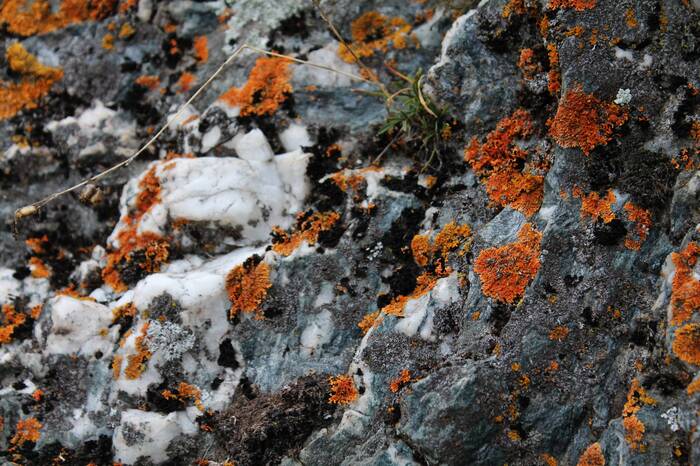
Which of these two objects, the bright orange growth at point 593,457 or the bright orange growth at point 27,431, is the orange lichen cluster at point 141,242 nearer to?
the bright orange growth at point 27,431

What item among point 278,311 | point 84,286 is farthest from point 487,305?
point 84,286

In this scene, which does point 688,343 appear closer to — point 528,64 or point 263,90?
point 528,64

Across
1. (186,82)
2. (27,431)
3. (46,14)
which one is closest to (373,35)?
(186,82)

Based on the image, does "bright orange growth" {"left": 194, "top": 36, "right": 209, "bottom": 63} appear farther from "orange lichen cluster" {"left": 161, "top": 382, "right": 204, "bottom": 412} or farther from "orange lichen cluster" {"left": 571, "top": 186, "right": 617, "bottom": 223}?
"orange lichen cluster" {"left": 571, "top": 186, "right": 617, "bottom": 223}

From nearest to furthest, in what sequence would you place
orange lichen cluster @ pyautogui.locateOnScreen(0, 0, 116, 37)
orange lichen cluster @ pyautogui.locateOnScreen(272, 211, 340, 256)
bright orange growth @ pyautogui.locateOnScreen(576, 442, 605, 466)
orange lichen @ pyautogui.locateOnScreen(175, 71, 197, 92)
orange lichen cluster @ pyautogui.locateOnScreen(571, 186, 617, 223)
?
bright orange growth @ pyautogui.locateOnScreen(576, 442, 605, 466) → orange lichen cluster @ pyautogui.locateOnScreen(571, 186, 617, 223) → orange lichen cluster @ pyautogui.locateOnScreen(272, 211, 340, 256) → orange lichen @ pyautogui.locateOnScreen(175, 71, 197, 92) → orange lichen cluster @ pyautogui.locateOnScreen(0, 0, 116, 37)

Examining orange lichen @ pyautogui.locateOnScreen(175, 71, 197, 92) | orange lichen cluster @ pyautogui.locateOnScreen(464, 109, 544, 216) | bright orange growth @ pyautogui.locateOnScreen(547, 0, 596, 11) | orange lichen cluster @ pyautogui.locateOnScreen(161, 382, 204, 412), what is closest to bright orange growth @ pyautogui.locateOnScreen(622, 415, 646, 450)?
orange lichen cluster @ pyautogui.locateOnScreen(464, 109, 544, 216)

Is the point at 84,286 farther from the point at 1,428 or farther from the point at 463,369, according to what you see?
the point at 463,369

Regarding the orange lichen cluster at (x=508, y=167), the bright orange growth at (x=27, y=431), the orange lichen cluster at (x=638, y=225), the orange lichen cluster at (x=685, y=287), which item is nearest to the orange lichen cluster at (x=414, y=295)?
the orange lichen cluster at (x=508, y=167)
